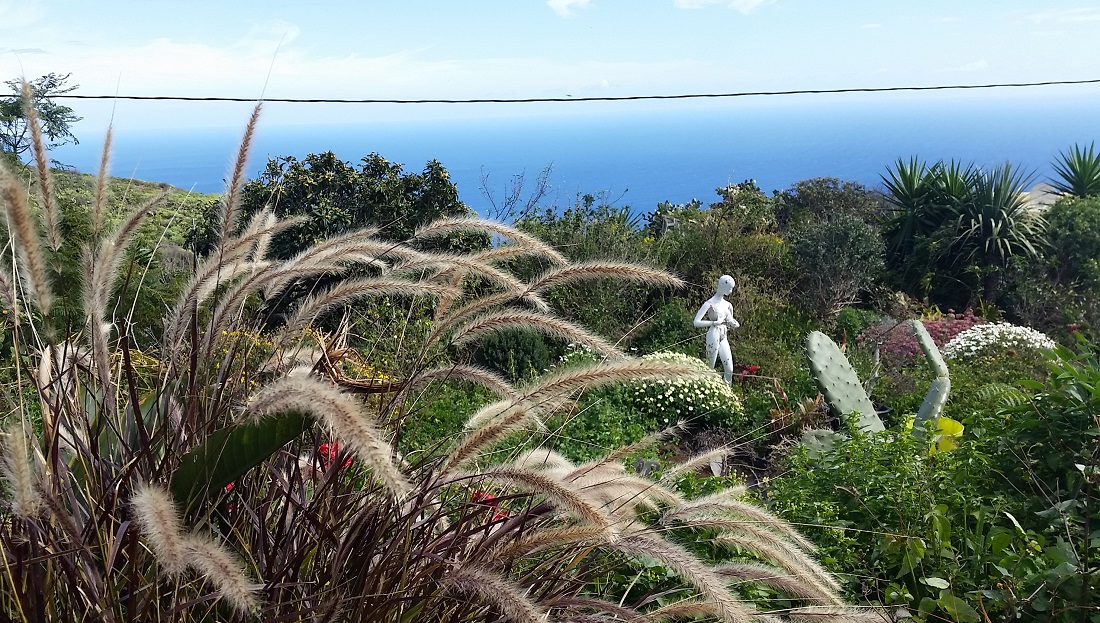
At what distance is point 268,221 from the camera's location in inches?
84.5

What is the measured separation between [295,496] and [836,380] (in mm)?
4221

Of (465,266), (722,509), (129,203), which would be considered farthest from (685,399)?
(465,266)

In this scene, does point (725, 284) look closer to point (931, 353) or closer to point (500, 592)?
point (931, 353)

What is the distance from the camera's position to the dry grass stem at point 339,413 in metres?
0.98

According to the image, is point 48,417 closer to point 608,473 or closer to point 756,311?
point 608,473

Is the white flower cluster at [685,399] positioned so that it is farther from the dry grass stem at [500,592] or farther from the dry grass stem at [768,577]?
the dry grass stem at [500,592]

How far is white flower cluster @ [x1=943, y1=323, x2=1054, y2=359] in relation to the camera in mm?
7781

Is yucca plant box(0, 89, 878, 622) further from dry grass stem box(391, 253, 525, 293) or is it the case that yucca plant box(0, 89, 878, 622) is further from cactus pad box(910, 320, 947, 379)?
cactus pad box(910, 320, 947, 379)

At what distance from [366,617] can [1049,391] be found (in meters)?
2.55

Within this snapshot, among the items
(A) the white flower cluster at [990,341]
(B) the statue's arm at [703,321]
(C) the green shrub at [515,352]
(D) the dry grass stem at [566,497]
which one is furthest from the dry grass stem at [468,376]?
(A) the white flower cluster at [990,341]

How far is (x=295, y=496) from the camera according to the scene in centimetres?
179

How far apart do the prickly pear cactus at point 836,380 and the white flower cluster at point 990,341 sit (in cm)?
290

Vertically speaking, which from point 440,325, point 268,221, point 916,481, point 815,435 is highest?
→ point 268,221

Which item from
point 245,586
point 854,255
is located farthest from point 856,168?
point 245,586
